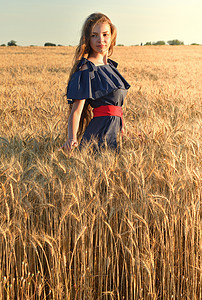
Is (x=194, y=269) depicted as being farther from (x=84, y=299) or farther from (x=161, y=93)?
(x=161, y=93)

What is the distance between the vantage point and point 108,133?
96.8 inches

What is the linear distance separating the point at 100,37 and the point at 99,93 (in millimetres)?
374

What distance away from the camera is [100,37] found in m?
2.43

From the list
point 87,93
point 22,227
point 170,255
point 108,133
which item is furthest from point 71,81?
point 170,255

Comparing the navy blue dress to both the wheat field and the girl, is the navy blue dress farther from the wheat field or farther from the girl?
the wheat field

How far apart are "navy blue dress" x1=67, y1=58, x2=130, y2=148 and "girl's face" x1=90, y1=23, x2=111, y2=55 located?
0.37ft

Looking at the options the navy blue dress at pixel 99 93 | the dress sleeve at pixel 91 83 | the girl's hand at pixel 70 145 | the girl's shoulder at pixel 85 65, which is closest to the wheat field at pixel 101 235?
the girl's hand at pixel 70 145

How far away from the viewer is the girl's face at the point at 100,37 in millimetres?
2436

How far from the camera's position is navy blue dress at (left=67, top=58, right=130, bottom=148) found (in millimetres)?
2383

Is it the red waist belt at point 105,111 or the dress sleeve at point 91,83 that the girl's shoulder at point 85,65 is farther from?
the red waist belt at point 105,111

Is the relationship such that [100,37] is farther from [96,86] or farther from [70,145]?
[70,145]

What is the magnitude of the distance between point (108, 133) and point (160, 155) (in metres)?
0.45

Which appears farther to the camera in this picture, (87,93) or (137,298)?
(87,93)

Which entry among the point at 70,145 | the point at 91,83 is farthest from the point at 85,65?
the point at 70,145
